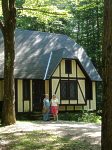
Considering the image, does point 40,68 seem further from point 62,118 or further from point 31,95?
point 62,118

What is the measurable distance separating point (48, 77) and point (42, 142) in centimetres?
1534

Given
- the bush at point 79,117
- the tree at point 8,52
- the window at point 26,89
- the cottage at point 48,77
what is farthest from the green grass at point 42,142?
the window at point 26,89

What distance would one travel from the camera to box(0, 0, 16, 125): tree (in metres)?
17.1

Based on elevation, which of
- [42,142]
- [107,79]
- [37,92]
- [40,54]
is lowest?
[42,142]

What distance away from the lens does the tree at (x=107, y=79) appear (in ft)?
26.5

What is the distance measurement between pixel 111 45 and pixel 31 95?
19.9 m

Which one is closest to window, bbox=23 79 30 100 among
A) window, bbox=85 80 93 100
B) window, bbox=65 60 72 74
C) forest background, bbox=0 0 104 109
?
window, bbox=65 60 72 74

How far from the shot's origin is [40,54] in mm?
30391

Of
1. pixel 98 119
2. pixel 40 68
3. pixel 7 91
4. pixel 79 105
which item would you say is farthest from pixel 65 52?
pixel 7 91

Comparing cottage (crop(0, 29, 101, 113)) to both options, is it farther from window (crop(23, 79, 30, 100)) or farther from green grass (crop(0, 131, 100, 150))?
green grass (crop(0, 131, 100, 150))

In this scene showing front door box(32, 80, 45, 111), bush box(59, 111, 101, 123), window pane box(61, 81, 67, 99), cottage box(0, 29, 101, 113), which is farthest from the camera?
window pane box(61, 81, 67, 99)

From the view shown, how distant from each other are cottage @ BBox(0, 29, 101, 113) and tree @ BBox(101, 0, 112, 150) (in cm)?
1833

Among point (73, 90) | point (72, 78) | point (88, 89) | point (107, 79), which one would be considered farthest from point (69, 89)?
point (107, 79)

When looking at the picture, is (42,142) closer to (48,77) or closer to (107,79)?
(107,79)
